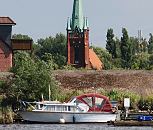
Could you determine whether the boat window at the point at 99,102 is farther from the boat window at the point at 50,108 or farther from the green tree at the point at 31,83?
the green tree at the point at 31,83

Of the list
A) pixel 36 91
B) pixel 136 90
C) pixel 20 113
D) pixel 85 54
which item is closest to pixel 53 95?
pixel 36 91

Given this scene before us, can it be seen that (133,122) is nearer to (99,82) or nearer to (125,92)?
(125,92)

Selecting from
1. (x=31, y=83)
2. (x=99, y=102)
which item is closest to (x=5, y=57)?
(x=31, y=83)

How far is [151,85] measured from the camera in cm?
7662

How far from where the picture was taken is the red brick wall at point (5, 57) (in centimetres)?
8738

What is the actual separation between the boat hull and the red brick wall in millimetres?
26223

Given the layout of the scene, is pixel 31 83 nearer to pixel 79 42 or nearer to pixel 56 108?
pixel 56 108

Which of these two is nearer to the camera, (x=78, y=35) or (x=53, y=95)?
(x=53, y=95)

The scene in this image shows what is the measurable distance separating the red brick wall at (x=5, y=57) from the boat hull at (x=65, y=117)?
26.2 m

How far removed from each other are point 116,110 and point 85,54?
7314 cm

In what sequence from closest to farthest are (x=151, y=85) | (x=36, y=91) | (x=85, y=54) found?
1. (x=36, y=91)
2. (x=151, y=85)
3. (x=85, y=54)

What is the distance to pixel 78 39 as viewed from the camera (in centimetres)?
13950

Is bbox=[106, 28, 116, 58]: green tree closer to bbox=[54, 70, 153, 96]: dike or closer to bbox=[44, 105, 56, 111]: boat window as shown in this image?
bbox=[54, 70, 153, 96]: dike

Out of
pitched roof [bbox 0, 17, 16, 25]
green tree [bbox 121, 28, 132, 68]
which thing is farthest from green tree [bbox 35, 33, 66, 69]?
pitched roof [bbox 0, 17, 16, 25]
